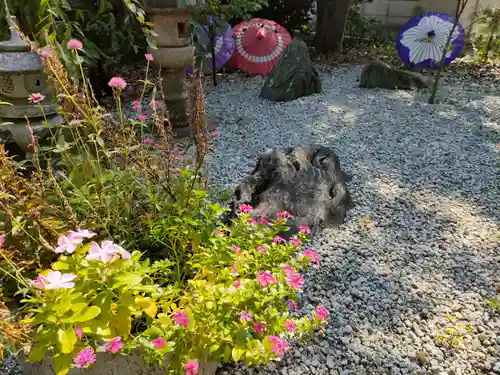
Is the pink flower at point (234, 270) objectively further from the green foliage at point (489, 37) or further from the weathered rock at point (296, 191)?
the green foliage at point (489, 37)

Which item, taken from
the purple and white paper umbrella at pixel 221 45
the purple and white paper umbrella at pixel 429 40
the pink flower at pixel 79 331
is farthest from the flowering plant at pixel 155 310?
the purple and white paper umbrella at pixel 429 40

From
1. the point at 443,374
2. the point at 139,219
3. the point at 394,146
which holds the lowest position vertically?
the point at 443,374

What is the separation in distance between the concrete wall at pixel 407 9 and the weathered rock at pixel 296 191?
678 cm

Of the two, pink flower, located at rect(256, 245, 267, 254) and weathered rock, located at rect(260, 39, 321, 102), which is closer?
pink flower, located at rect(256, 245, 267, 254)

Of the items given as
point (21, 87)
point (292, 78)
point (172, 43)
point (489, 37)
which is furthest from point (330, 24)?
point (21, 87)

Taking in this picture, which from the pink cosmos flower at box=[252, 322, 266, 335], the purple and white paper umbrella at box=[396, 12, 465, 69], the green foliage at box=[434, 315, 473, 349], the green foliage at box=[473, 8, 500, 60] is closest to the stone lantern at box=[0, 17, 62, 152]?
the pink cosmos flower at box=[252, 322, 266, 335]

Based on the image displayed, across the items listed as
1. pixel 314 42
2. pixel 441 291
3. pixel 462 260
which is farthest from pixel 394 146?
pixel 314 42

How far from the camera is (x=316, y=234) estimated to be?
7.96ft

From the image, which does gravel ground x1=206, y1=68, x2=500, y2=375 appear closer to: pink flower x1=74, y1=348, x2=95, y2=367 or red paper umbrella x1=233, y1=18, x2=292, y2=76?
pink flower x1=74, y1=348, x2=95, y2=367

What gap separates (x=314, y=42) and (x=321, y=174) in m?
5.27

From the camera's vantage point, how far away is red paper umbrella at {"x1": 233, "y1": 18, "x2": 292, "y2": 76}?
19.5 ft

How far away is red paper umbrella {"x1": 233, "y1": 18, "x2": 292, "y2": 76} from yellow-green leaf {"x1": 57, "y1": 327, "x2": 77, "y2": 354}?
5479 mm

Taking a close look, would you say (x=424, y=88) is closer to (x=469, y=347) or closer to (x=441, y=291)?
(x=441, y=291)

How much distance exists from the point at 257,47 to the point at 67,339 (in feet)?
18.3
